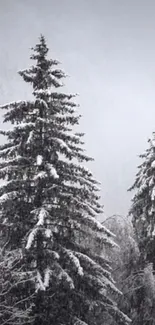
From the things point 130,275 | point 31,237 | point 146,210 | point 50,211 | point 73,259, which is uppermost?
point 146,210

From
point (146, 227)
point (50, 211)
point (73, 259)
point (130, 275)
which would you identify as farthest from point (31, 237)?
point (146, 227)

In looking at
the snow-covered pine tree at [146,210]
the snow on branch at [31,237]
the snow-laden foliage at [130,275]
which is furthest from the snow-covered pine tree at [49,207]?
the snow-covered pine tree at [146,210]

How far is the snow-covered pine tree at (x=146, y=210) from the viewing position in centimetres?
2092

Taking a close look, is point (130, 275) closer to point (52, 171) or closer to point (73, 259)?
point (73, 259)

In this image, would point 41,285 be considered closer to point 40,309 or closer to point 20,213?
point 40,309

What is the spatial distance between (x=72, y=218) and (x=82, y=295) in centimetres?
271

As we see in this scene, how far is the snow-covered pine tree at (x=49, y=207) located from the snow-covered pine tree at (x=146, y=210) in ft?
17.9

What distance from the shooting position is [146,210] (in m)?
21.7

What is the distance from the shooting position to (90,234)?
49.5ft

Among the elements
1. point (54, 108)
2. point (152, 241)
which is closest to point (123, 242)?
point (152, 241)

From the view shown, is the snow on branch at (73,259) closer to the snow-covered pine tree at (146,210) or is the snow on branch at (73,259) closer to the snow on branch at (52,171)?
the snow on branch at (52,171)

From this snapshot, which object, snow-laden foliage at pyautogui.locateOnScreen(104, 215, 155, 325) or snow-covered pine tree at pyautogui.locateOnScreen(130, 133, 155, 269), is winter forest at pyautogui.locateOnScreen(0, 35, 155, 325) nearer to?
snow-laden foliage at pyautogui.locateOnScreen(104, 215, 155, 325)

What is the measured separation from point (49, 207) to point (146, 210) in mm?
8308

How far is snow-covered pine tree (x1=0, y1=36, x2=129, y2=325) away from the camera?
14.1 m
